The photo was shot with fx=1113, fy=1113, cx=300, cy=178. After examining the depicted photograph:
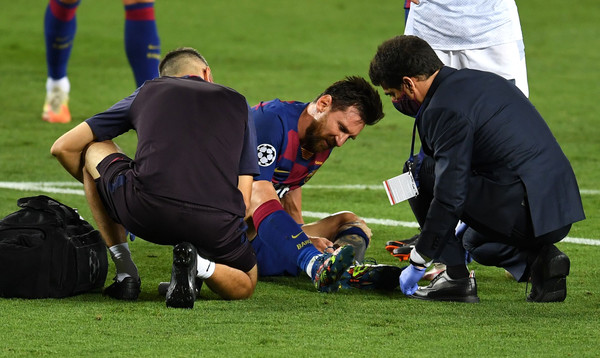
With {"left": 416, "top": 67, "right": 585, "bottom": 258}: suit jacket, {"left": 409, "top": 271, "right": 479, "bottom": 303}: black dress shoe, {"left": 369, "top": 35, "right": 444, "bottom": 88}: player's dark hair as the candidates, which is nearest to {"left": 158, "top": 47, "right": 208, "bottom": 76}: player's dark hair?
{"left": 369, "top": 35, "right": 444, "bottom": 88}: player's dark hair

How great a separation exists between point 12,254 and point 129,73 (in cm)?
842

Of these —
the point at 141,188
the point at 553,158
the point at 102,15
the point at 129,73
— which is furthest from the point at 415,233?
the point at 102,15

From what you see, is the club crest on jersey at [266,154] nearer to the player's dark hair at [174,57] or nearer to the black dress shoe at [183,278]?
the player's dark hair at [174,57]

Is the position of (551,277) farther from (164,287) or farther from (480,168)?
(164,287)

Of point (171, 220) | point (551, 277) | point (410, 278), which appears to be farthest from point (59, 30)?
point (551, 277)

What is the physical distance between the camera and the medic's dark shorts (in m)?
4.13

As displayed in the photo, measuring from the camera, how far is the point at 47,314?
3.96m

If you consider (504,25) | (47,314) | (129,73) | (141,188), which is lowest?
(129,73)

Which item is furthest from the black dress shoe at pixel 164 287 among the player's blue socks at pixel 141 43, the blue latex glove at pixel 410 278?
the player's blue socks at pixel 141 43

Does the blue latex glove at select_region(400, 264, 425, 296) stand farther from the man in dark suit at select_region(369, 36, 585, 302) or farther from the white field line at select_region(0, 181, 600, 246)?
the white field line at select_region(0, 181, 600, 246)

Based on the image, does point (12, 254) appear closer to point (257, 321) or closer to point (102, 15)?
point (257, 321)

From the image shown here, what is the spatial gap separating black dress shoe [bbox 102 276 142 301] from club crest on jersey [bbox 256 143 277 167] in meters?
0.83

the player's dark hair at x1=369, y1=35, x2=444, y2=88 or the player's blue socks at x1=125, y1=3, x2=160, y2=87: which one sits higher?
the player's dark hair at x1=369, y1=35, x2=444, y2=88

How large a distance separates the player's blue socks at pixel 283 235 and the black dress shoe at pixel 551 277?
35.5 inches
